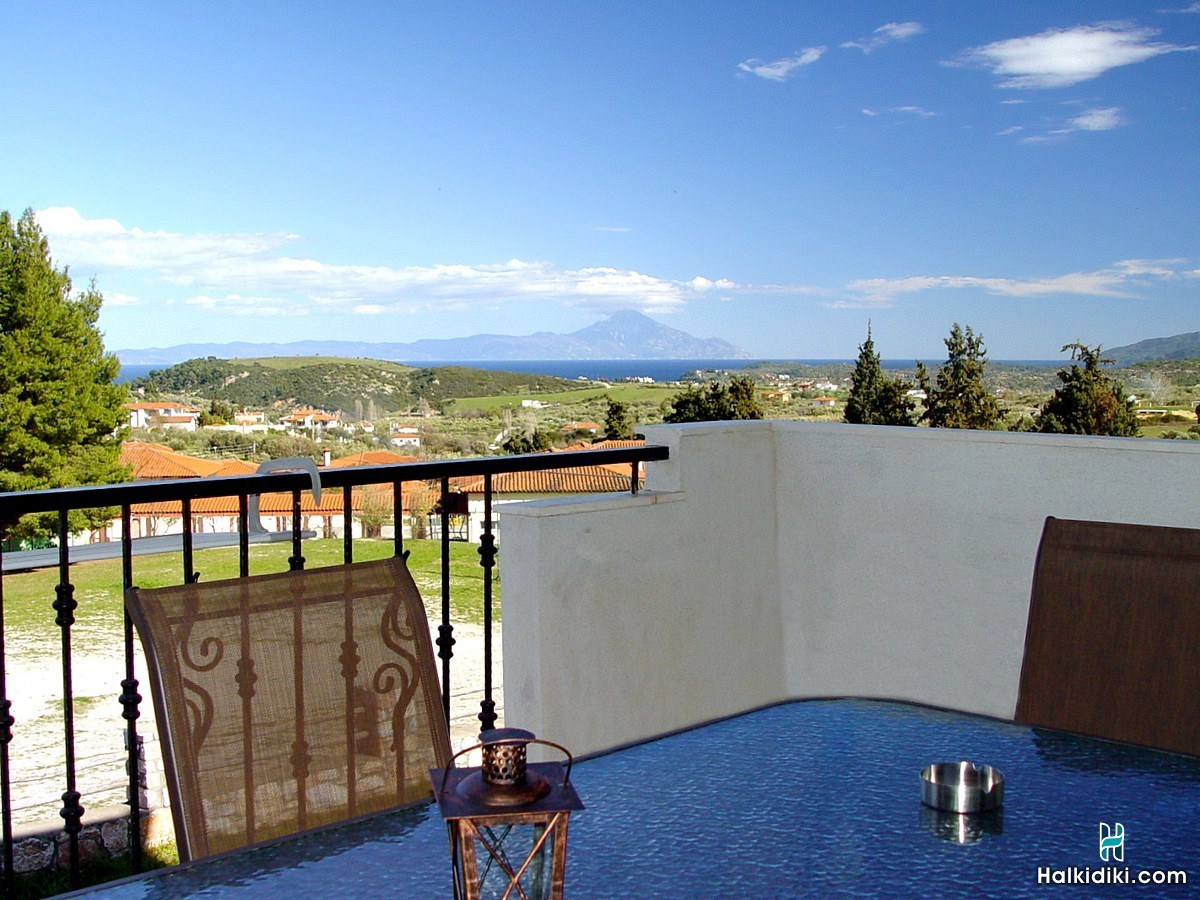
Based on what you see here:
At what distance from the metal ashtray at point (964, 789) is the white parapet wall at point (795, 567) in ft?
5.37

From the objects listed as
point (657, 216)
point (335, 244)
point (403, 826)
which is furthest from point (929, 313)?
point (403, 826)

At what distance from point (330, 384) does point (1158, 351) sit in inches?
1187

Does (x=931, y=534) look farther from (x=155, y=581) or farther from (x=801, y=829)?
(x=155, y=581)

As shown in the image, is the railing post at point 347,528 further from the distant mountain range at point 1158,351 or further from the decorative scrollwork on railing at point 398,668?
the distant mountain range at point 1158,351

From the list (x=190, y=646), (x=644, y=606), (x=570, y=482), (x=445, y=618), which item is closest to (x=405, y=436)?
(x=570, y=482)

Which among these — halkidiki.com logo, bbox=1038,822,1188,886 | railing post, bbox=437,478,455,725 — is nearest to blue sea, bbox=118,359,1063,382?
railing post, bbox=437,478,455,725

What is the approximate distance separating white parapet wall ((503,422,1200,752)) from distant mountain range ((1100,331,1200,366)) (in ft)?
64.7

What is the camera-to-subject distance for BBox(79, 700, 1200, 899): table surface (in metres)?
0.90

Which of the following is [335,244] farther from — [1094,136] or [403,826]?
[403,826]

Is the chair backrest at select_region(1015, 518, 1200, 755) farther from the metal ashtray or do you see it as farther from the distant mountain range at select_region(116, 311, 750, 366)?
the distant mountain range at select_region(116, 311, 750, 366)

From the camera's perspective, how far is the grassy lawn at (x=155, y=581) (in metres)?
26.3

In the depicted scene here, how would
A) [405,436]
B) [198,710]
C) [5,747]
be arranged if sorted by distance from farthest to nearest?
[405,436] → [5,747] → [198,710]

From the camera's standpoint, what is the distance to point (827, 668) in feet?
10.7

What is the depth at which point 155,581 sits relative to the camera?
1124 inches
